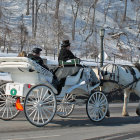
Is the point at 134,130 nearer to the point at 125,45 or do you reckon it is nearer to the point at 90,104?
the point at 90,104

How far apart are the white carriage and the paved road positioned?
0.28m

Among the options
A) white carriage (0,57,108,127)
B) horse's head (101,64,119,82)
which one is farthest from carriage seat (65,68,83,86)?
horse's head (101,64,119,82)

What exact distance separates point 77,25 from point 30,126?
54878 mm

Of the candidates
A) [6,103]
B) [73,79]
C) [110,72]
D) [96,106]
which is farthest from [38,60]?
[110,72]

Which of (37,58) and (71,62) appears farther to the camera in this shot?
(71,62)

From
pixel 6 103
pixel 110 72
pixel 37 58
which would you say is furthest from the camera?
pixel 110 72

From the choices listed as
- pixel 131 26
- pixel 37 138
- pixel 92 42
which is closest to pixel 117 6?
pixel 131 26

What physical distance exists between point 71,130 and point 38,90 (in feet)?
4.34

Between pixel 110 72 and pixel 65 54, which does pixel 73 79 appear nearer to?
pixel 65 54

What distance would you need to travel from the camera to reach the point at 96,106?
9.16m

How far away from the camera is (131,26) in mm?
67312

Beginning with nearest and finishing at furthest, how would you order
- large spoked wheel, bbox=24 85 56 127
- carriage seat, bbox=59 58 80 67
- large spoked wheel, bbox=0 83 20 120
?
large spoked wheel, bbox=24 85 56 127, large spoked wheel, bbox=0 83 20 120, carriage seat, bbox=59 58 80 67

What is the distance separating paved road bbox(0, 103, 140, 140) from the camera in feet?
23.4

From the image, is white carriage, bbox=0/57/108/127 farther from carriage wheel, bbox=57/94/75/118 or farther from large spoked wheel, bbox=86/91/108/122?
carriage wheel, bbox=57/94/75/118
